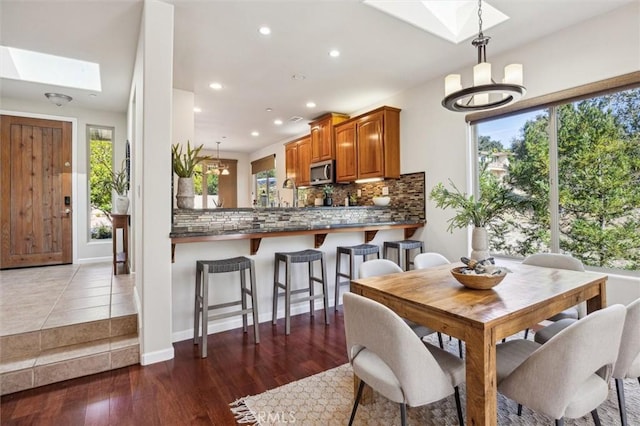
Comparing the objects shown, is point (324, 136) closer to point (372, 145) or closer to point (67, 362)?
point (372, 145)

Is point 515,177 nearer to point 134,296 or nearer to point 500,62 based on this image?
point 500,62

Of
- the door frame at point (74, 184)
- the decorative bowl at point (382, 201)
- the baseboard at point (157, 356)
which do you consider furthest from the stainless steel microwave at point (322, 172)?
the door frame at point (74, 184)

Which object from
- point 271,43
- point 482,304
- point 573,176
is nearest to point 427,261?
point 482,304

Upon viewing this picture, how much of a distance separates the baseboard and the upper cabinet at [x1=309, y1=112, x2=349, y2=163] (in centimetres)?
377

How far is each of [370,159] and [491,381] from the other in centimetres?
363

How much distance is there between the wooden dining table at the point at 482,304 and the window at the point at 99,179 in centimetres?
516

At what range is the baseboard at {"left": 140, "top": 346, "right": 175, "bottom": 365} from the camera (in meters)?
2.40

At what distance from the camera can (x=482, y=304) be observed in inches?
60.1

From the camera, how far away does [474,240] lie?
208 centimetres

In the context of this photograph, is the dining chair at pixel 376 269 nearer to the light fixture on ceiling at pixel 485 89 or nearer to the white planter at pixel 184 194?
the light fixture on ceiling at pixel 485 89

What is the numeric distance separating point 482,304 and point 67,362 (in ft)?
9.02

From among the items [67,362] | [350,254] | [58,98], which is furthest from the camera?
[58,98]

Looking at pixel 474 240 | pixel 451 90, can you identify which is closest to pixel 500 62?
pixel 451 90

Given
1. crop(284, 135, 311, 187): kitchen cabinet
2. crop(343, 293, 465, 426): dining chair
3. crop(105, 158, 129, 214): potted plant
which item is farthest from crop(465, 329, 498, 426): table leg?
crop(284, 135, 311, 187): kitchen cabinet
